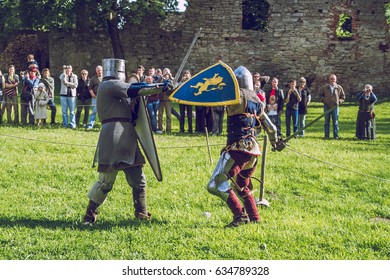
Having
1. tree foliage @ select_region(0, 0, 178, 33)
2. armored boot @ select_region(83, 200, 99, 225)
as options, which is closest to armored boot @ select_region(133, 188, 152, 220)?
armored boot @ select_region(83, 200, 99, 225)

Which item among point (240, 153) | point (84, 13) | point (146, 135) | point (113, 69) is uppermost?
point (84, 13)

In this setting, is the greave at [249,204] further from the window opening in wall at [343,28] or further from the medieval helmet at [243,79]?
the window opening in wall at [343,28]

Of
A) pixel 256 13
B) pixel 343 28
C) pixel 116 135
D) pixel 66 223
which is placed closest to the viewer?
pixel 116 135

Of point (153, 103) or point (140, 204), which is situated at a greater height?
point (153, 103)

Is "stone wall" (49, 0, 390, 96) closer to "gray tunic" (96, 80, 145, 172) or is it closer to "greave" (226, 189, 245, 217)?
"gray tunic" (96, 80, 145, 172)

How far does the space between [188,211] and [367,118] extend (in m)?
8.65

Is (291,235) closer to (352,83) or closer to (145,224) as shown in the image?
Result: (145,224)

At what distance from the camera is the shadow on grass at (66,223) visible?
7172 mm

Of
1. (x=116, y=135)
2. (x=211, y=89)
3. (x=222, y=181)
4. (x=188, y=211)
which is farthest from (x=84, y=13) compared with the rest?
(x=222, y=181)

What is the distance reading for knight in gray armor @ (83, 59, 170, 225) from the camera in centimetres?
706

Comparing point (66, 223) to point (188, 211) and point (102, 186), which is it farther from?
point (188, 211)

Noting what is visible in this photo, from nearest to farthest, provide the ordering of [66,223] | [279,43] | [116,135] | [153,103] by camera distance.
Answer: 1. [116,135]
2. [66,223]
3. [153,103]
4. [279,43]

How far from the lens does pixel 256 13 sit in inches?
1057

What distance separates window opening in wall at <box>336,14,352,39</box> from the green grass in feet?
45.6
